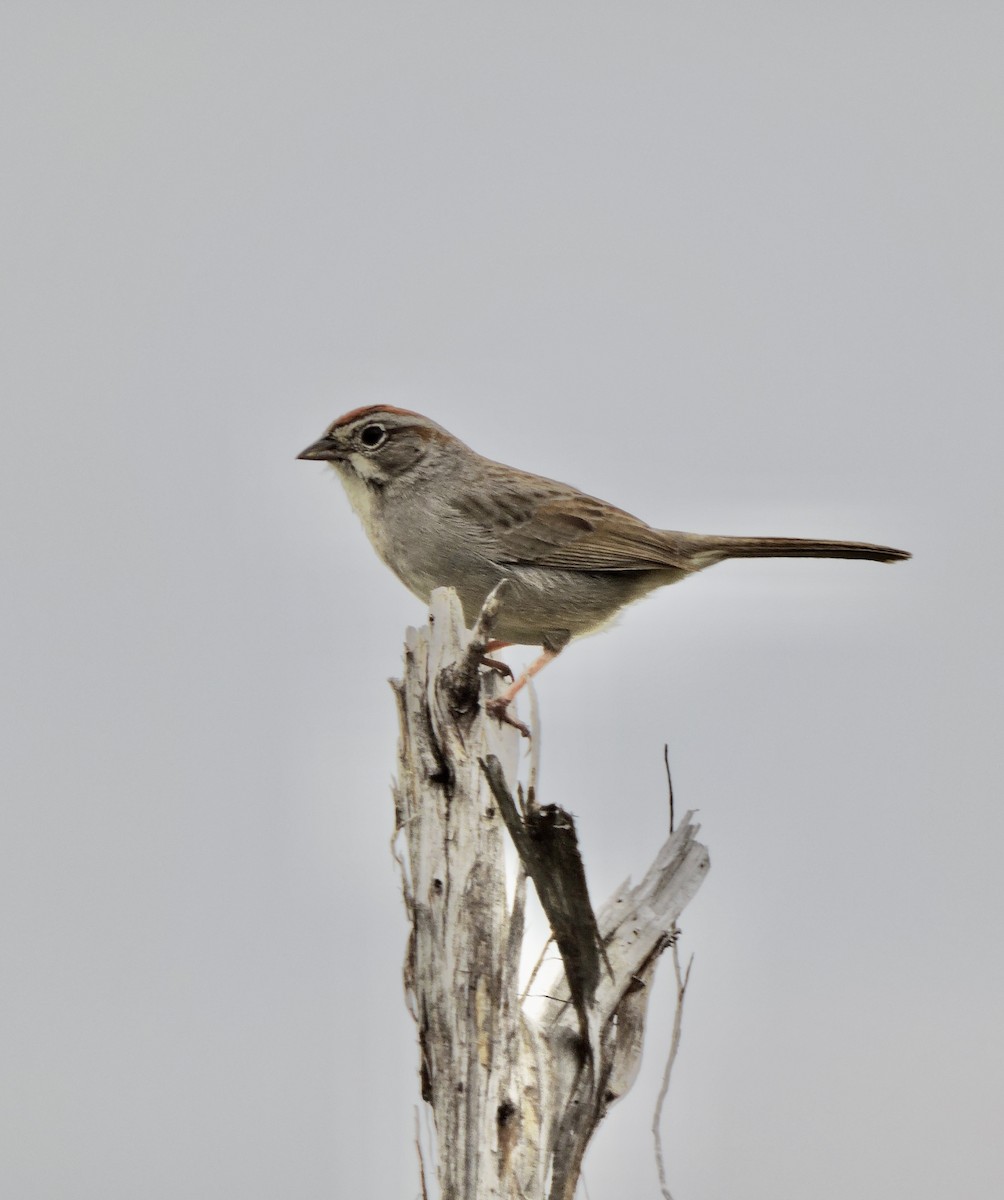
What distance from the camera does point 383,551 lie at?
679 centimetres

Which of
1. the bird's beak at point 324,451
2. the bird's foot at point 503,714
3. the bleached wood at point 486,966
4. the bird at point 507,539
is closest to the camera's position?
the bleached wood at point 486,966

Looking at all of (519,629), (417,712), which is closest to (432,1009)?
(417,712)

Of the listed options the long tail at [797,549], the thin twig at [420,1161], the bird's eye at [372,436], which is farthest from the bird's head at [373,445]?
the thin twig at [420,1161]

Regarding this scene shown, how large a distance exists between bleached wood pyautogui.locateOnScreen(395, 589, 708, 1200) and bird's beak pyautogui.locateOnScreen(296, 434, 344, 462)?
1829mm

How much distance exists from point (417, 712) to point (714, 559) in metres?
2.46

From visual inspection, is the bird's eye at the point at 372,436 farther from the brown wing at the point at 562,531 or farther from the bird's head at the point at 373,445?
the brown wing at the point at 562,531

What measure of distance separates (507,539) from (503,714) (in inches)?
55.9

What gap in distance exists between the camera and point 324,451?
700cm

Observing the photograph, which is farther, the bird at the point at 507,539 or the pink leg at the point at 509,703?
the bird at the point at 507,539

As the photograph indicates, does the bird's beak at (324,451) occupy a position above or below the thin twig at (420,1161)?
Answer: above

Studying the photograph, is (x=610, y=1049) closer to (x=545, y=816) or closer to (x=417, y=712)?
(x=545, y=816)

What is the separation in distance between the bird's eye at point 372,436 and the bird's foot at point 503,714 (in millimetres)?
1990

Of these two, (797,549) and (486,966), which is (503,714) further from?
(797,549)

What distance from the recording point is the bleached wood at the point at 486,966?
4.85 metres
